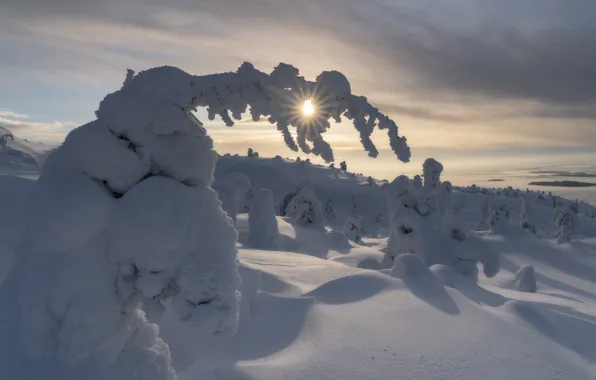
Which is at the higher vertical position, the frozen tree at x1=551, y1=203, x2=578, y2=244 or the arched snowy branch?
the arched snowy branch

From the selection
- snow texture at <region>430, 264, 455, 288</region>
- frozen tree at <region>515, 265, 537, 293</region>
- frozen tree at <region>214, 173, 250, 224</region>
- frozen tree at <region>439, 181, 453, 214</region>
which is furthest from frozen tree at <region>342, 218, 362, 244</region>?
snow texture at <region>430, 264, 455, 288</region>

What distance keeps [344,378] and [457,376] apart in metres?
1.54

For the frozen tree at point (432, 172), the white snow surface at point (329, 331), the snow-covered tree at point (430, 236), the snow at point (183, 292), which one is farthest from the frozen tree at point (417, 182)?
the snow at point (183, 292)

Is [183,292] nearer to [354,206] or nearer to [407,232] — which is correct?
[407,232]

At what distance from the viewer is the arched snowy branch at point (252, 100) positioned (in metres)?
4.29

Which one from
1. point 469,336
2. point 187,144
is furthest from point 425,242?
point 187,144

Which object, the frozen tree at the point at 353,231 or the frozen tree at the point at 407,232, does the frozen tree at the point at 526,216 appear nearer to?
the frozen tree at the point at 353,231

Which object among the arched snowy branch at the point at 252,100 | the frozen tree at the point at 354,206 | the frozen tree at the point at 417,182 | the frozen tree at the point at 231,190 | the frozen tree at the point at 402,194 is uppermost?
the arched snowy branch at the point at 252,100

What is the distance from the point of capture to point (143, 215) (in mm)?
4164

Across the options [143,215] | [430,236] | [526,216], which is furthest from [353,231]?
[143,215]

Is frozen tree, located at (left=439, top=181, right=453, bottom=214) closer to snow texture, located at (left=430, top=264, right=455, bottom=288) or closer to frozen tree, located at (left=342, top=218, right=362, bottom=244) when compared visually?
frozen tree, located at (left=342, top=218, right=362, bottom=244)

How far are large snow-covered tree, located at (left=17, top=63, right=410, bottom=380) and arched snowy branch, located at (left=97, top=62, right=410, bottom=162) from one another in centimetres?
1

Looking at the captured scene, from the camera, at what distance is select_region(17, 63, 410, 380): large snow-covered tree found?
4.14 meters

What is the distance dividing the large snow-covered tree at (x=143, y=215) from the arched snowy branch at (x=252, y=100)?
11mm
